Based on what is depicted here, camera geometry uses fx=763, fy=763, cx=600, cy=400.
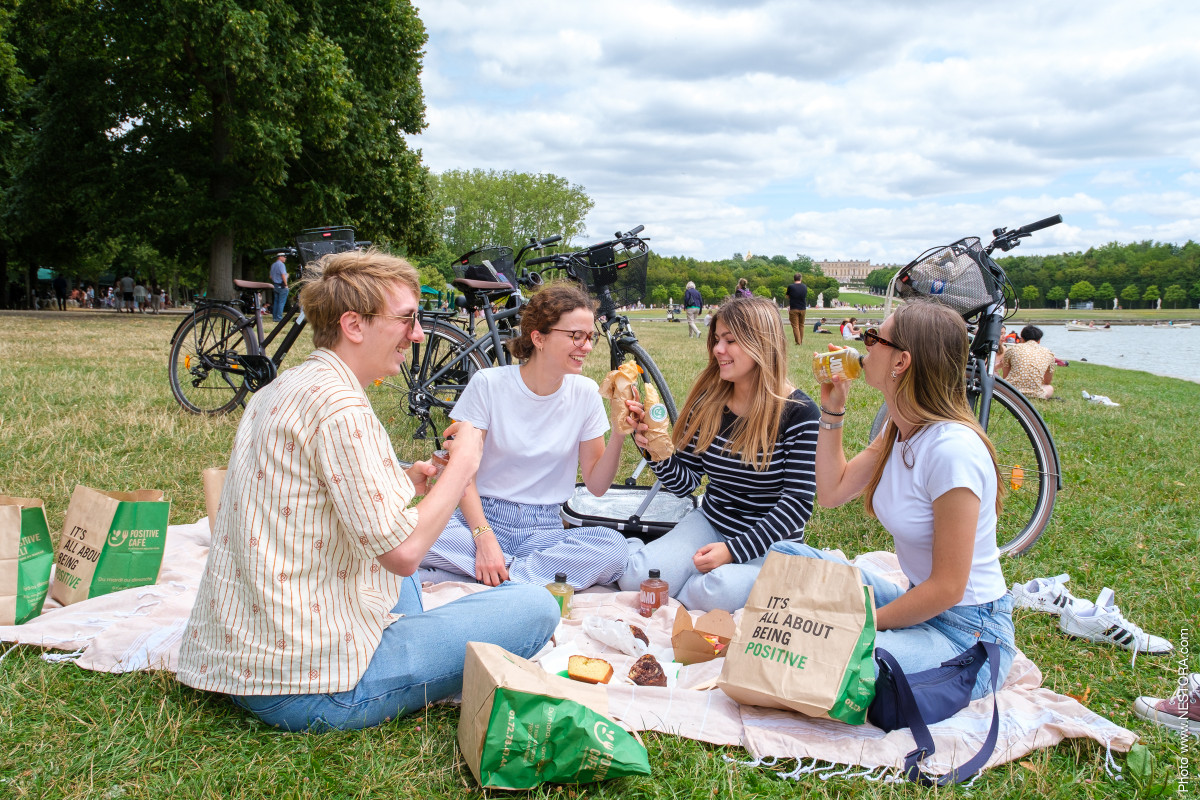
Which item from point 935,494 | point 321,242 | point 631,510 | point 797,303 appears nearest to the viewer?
point 935,494

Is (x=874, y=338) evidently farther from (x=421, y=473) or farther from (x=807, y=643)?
(x=421, y=473)

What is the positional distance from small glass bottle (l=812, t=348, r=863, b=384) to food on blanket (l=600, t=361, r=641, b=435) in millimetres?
821

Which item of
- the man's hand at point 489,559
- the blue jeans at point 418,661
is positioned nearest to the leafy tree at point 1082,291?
the man's hand at point 489,559

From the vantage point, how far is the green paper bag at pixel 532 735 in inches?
74.6

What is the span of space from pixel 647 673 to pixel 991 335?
8.46 feet

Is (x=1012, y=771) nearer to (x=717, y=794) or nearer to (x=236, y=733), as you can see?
(x=717, y=794)

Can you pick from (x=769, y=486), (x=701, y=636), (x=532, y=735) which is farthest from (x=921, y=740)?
(x=769, y=486)

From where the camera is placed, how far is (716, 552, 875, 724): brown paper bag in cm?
216

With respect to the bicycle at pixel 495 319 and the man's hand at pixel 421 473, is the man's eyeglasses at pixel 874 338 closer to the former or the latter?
the man's hand at pixel 421 473

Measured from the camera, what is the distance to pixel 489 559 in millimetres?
3279

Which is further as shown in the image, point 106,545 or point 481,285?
point 481,285

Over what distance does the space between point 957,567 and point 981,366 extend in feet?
6.47

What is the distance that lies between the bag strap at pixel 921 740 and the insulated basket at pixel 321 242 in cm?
470

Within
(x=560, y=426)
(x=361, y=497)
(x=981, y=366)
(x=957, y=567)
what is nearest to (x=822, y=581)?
(x=957, y=567)
